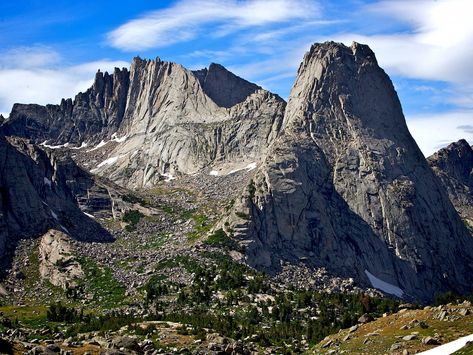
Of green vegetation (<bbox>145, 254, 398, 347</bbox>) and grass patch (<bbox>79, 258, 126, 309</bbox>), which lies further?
grass patch (<bbox>79, 258, 126, 309</bbox>)

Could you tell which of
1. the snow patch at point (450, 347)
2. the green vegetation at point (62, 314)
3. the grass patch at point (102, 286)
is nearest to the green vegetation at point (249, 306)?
the grass patch at point (102, 286)

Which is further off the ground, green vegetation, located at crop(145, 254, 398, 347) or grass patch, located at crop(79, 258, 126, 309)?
grass patch, located at crop(79, 258, 126, 309)

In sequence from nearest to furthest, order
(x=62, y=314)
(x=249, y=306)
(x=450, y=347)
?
(x=450, y=347) → (x=62, y=314) → (x=249, y=306)

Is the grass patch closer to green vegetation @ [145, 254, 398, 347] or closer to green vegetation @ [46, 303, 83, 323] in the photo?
green vegetation @ [145, 254, 398, 347]

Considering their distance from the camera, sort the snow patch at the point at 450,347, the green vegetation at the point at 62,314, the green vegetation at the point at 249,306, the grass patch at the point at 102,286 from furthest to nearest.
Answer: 1. the grass patch at the point at 102,286
2. the green vegetation at the point at 62,314
3. the green vegetation at the point at 249,306
4. the snow patch at the point at 450,347

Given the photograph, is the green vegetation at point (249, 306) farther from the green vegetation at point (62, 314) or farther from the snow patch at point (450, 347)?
the snow patch at point (450, 347)

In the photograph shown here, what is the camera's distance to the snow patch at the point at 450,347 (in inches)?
3494

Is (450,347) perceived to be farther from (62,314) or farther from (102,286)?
(102,286)

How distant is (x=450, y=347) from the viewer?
297ft

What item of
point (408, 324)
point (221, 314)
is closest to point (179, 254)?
point (221, 314)

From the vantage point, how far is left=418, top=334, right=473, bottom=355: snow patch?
88.8 metres

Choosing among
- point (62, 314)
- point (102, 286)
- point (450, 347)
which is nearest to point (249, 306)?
point (102, 286)

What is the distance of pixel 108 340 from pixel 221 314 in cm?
4295

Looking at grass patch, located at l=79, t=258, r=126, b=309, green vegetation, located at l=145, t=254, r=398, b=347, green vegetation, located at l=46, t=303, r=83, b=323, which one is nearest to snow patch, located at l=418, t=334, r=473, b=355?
green vegetation, located at l=145, t=254, r=398, b=347
